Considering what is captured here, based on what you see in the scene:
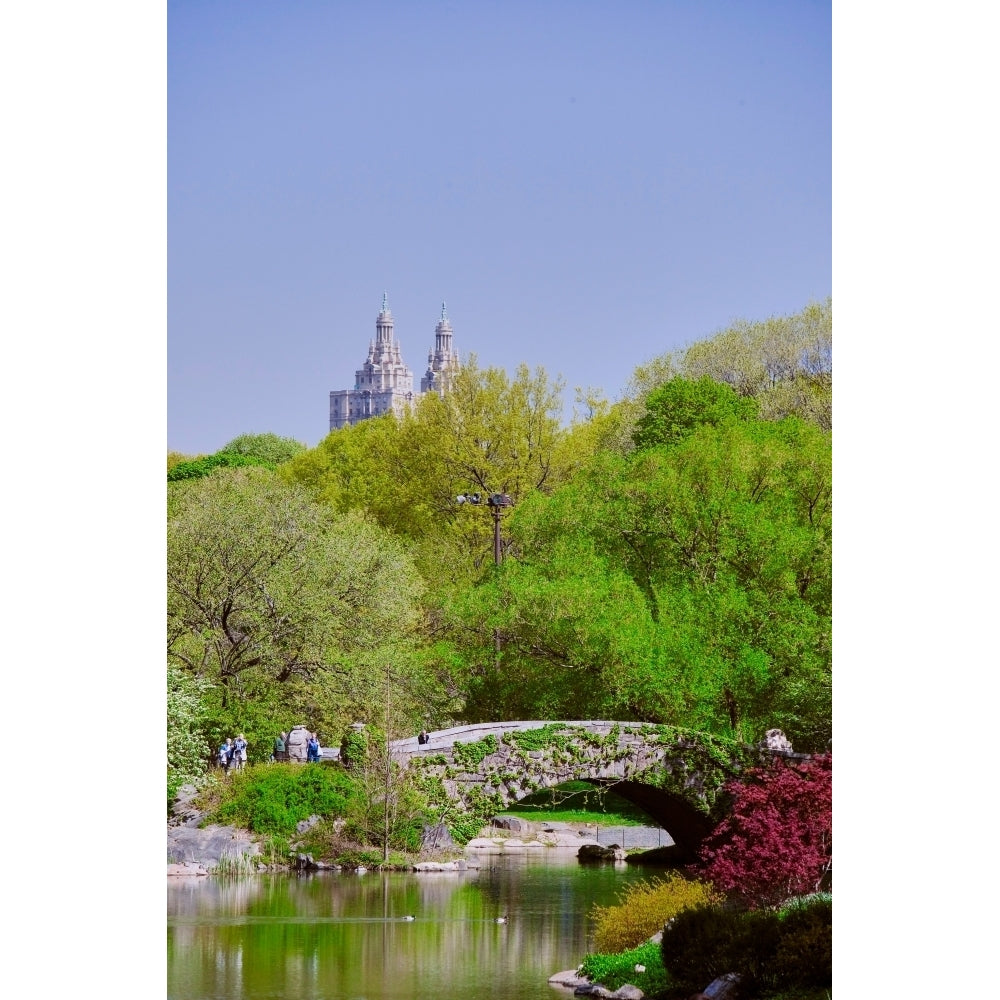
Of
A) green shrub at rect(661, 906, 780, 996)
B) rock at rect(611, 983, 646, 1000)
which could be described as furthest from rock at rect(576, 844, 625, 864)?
green shrub at rect(661, 906, 780, 996)

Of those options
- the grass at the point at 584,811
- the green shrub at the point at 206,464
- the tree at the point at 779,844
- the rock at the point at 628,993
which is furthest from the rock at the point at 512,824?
the green shrub at the point at 206,464

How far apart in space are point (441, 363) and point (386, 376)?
6.59m

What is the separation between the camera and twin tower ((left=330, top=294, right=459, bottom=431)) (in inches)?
827

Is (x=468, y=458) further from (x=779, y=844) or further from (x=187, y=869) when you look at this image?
(x=779, y=844)

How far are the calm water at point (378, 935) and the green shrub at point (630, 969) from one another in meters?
0.38

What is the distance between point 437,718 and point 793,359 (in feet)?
43.6

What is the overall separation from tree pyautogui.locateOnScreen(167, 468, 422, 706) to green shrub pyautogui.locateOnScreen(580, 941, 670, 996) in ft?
27.6

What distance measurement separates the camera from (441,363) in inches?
1001

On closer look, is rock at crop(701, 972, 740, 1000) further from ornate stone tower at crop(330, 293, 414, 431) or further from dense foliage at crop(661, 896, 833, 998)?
ornate stone tower at crop(330, 293, 414, 431)

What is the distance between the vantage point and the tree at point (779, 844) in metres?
12.0

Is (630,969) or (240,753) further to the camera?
(240,753)

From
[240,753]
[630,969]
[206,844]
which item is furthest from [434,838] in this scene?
[630,969]
